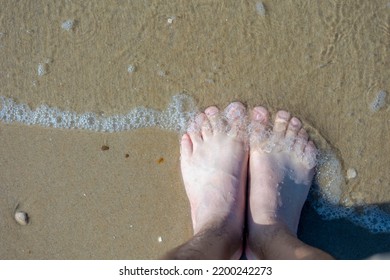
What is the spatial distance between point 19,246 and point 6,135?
0.57 metres

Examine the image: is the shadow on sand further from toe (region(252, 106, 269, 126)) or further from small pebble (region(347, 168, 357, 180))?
toe (region(252, 106, 269, 126))

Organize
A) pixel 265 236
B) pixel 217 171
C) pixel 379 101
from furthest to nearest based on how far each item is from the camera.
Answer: pixel 217 171
pixel 379 101
pixel 265 236

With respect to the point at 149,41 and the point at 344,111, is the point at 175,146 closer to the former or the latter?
the point at 149,41

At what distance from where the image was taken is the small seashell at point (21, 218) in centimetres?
252

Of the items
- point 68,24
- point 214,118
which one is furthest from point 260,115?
point 68,24

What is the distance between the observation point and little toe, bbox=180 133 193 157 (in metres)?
2.57

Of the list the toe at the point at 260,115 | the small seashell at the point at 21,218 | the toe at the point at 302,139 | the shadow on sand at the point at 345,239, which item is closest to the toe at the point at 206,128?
the toe at the point at 260,115

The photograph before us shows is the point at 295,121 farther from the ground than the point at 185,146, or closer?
farther from the ground

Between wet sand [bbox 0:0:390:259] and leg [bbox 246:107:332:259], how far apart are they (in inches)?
3.8

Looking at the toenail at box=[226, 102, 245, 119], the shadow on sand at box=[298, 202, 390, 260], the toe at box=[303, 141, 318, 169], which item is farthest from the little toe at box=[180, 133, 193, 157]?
the shadow on sand at box=[298, 202, 390, 260]

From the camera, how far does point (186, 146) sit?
258cm

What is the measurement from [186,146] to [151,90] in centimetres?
34

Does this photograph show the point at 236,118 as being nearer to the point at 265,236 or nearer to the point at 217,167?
the point at 217,167
